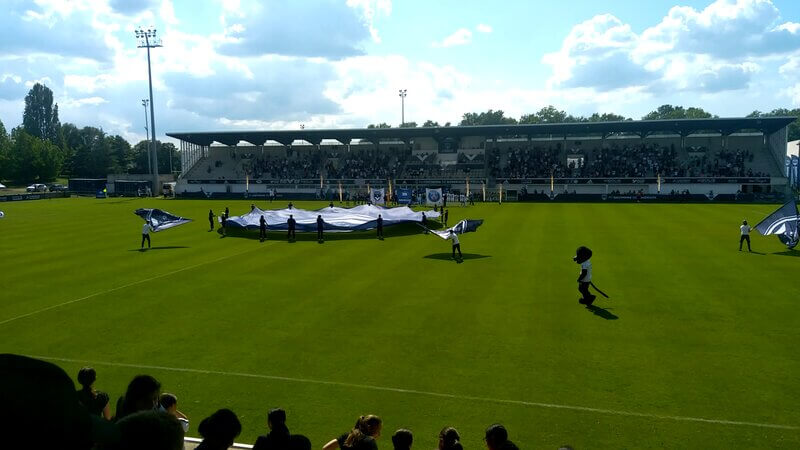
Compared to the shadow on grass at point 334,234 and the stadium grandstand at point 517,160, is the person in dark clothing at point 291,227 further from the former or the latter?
the stadium grandstand at point 517,160

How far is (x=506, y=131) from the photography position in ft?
231

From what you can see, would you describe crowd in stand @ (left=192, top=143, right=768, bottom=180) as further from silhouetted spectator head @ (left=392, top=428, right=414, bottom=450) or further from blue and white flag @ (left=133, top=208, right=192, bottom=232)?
silhouetted spectator head @ (left=392, top=428, right=414, bottom=450)

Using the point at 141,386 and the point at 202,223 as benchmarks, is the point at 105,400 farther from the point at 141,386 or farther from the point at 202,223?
the point at 202,223

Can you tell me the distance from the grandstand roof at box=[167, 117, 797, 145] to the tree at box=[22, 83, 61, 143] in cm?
9280

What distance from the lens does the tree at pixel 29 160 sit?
101 metres

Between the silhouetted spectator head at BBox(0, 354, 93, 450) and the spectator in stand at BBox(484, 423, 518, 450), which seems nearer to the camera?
the silhouetted spectator head at BBox(0, 354, 93, 450)

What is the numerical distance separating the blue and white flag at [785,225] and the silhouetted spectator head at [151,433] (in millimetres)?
28074

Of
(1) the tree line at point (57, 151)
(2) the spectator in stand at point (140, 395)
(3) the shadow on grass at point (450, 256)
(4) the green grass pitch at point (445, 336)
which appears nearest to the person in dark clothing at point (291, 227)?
(4) the green grass pitch at point (445, 336)

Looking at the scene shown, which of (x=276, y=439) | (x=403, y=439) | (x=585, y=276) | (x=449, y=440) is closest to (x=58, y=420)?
(x=276, y=439)

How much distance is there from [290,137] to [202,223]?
137 feet

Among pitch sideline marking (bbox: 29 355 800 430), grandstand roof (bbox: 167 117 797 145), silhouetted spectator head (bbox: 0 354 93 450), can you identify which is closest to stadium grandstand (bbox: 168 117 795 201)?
grandstand roof (bbox: 167 117 797 145)

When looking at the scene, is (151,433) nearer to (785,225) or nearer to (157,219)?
(785,225)

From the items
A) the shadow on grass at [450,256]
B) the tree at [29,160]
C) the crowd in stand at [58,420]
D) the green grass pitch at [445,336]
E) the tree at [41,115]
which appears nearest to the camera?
the crowd in stand at [58,420]

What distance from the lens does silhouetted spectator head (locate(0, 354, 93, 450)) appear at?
1.84m
